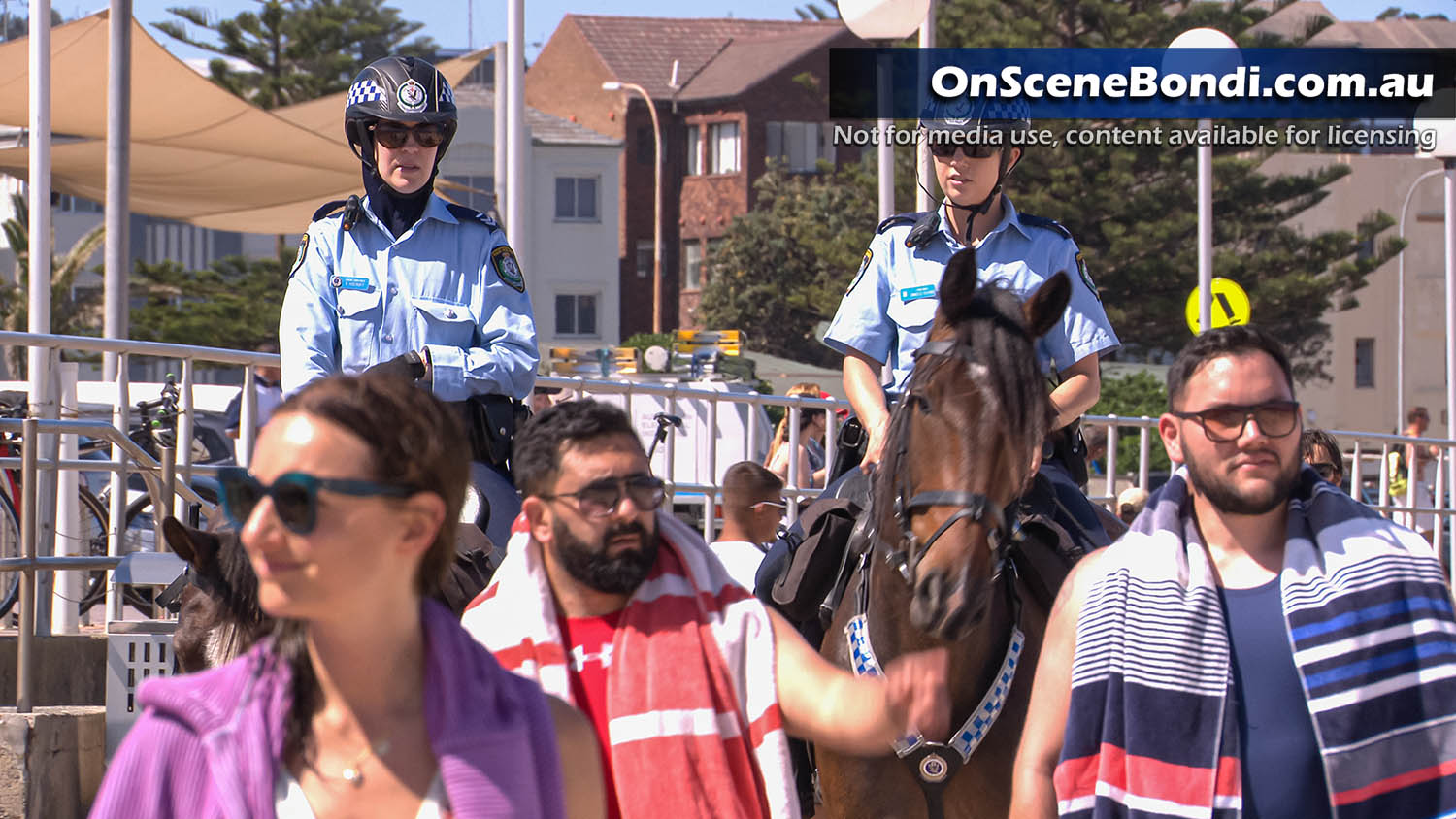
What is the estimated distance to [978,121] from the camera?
6.45m

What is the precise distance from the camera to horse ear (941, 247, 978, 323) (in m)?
5.68

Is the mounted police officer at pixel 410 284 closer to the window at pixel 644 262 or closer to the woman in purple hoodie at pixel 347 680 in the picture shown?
the woman in purple hoodie at pixel 347 680

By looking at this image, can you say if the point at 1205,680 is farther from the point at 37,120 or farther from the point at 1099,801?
the point at 37,120

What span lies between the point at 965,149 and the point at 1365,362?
216 ft

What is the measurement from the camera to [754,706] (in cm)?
369

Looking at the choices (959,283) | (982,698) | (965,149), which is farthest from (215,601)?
(965,149)

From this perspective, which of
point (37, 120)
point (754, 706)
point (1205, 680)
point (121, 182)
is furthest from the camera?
point (121, 182)

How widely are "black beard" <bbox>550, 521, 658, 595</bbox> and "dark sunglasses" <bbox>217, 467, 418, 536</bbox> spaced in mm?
1067

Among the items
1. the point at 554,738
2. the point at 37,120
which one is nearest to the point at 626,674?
the point at 554,738

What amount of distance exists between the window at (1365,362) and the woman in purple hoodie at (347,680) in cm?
6845

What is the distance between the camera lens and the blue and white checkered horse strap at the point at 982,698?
18.2 feet

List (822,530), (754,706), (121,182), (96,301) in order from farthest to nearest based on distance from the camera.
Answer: (96,301)
(121,182)
(822,530)
(754,706)

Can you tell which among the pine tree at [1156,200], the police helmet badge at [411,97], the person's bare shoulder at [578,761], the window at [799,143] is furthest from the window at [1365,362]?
the person's bare shoulder at [578,761]

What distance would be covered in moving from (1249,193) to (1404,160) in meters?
23.8
